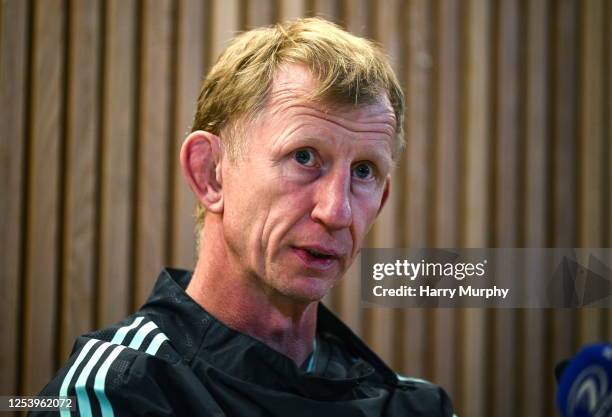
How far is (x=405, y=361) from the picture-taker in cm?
184

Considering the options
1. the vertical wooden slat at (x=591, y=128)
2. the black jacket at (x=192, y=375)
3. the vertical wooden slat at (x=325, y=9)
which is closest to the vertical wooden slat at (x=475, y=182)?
the vertical wooden slat at (x=591, y=128)

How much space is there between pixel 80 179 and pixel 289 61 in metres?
0.85

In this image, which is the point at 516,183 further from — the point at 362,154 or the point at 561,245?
the point at 362,154

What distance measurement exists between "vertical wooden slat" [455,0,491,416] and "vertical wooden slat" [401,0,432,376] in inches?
4.0

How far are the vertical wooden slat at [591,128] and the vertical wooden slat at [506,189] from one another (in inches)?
6.6

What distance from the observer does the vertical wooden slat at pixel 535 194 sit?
73.3 inches

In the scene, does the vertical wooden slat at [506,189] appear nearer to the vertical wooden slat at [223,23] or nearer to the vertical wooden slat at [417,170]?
the vertical wooden slat at [417,170]

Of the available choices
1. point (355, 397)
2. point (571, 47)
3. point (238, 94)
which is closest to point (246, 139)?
point (238, 94)

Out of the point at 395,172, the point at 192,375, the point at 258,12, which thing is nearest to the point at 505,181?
the point at 395,172

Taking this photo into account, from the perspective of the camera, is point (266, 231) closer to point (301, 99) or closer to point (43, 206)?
point (301, 99)

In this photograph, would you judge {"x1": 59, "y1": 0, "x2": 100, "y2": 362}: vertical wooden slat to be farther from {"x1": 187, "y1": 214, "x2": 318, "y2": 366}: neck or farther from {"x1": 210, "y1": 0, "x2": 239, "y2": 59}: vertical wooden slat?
{"x1": 187, "y1": 214, "x2": 318, "y2": 366}: neck

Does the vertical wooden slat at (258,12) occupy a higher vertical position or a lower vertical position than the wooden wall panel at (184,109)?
higher

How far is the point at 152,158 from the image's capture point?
1748 millimetres

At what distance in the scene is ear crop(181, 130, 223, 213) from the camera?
110 centimetres
